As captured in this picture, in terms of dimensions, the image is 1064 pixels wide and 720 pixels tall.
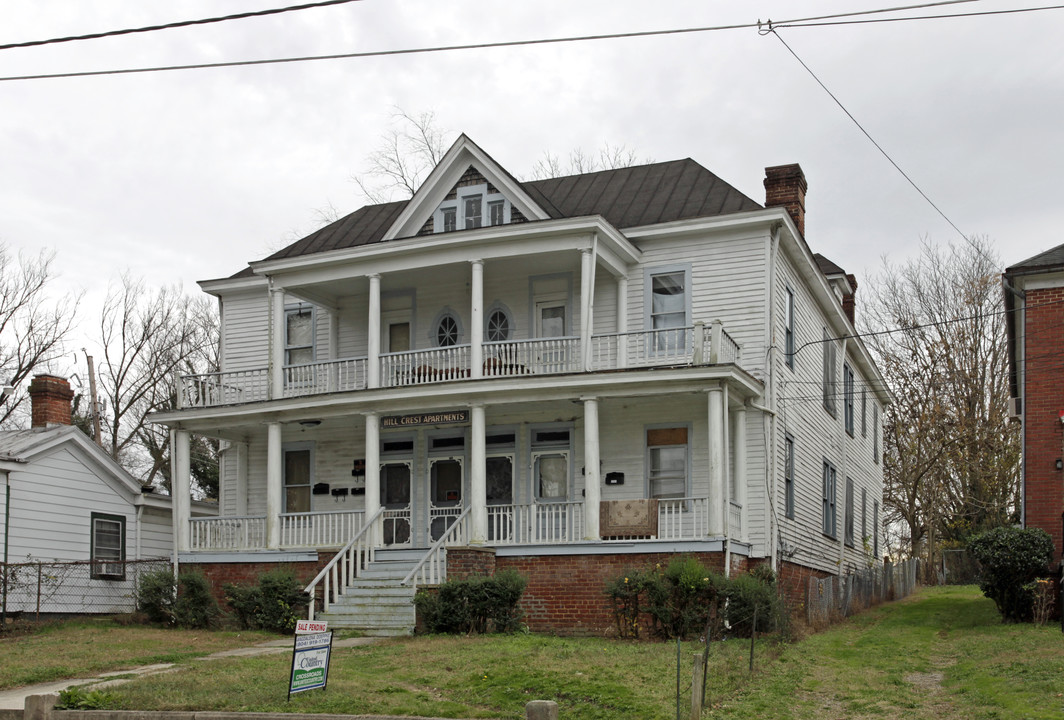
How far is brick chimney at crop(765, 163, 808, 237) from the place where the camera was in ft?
81.4

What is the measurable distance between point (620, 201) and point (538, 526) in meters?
6.99

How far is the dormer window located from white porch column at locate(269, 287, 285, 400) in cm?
356

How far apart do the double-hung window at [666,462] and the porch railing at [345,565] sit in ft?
16.9

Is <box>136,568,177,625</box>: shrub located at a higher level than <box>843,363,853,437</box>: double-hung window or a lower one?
lower

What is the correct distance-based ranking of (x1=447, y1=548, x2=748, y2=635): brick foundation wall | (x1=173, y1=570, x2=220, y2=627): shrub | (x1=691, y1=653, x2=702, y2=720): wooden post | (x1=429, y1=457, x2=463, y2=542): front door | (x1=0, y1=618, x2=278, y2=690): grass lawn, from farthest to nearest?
(x1=429, y1=457, x2=463, y2=542): front door, (x1=173, y1=570, x2=220, y2=627): shrub, (x1=447, y1=548, x2=748, y2=635): brick foundation wall, (x1=0, y1=618, x2=278, y2=690): grass lawn, (x1=691, y1=653, x2=702, y2=720): wooden post

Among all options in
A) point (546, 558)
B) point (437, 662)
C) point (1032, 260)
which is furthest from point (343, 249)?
point (1032, 260)

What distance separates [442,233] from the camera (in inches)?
854

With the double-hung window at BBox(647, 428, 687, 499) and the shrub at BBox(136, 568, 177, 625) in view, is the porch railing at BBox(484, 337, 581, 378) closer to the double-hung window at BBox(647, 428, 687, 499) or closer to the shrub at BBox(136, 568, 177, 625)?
the double-hung window at BBox(647, 428, 687, 499)

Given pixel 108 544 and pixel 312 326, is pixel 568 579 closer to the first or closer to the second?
pixel 312 326

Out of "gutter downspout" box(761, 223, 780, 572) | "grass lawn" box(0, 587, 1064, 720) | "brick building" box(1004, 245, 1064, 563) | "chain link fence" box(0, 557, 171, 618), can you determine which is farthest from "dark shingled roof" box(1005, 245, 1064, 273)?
"chain link fence" box(0, 557, 171, 618)

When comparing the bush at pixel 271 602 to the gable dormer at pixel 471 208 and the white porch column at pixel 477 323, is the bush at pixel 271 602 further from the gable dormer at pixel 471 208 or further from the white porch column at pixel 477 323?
the gable dormer at pixel 471 208

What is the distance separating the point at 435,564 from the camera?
773 inches

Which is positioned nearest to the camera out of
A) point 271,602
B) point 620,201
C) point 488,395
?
point 271,602

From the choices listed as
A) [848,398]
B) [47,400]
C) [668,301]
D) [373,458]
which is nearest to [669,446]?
[668,301]
